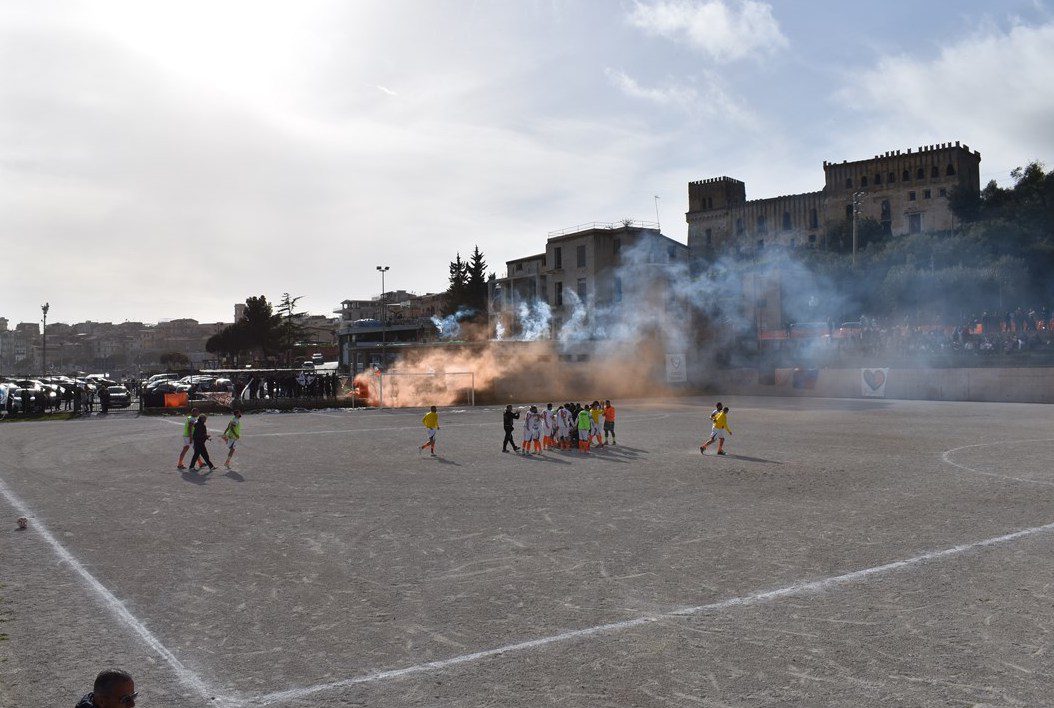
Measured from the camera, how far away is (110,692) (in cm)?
454

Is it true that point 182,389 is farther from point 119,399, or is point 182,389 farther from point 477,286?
point 477,286

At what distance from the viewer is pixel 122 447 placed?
2708cm

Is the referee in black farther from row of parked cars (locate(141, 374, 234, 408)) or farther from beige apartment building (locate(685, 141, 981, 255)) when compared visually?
beige apartment building (locate(685, 141, 981, 255))

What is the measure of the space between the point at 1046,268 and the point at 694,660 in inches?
3081

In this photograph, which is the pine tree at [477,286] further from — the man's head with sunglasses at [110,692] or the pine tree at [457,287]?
the man's head with sunglasses at [110,692]

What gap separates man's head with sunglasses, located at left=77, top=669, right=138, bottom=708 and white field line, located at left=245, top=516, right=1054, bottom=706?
277 centimetres

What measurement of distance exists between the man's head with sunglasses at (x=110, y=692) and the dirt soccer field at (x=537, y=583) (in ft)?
9.08

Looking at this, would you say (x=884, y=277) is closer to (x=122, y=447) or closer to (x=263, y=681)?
(x=122, y=447)

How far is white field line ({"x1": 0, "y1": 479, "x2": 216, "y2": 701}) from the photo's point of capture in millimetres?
7578

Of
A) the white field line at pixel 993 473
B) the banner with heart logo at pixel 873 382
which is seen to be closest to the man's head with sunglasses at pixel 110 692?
the white field line at pixel 993 473

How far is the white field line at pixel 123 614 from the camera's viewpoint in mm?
7578

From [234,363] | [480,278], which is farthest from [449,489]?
[234,363]

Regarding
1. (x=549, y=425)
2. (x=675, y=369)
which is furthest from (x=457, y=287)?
(x=549, y=425)

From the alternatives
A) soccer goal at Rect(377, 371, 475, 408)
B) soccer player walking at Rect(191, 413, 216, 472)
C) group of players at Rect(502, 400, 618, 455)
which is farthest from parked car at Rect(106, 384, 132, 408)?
group of players at Rect(502, 400, 618, 455)
